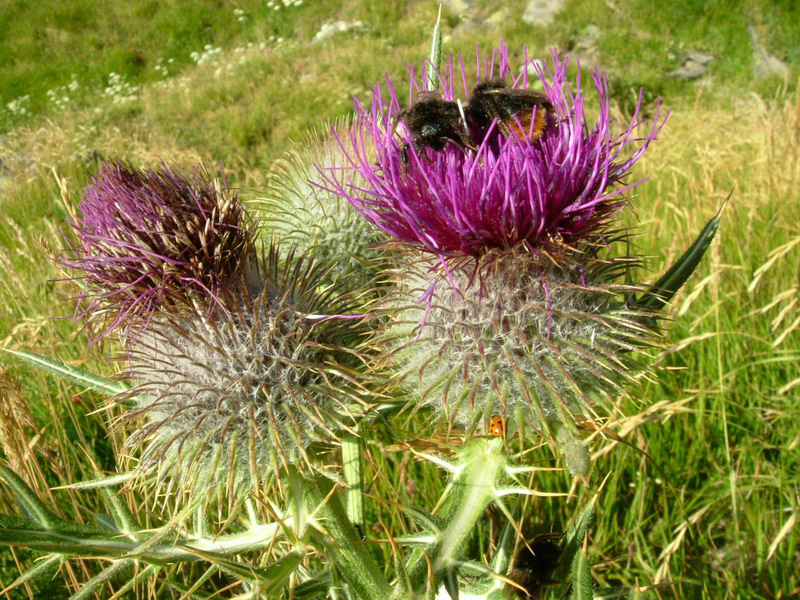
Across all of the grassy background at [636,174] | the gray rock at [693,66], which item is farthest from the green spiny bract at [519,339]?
the gray rock at [693,66]

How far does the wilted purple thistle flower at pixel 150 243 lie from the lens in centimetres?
187

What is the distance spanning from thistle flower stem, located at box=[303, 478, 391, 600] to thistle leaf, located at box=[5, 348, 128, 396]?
30.1 inches

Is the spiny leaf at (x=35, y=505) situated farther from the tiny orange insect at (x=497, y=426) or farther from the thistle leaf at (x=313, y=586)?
the tiny orange insect at (x=497, y=426)

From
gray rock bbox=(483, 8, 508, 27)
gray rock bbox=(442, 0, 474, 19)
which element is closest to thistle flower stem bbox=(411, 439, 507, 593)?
gray rock bbox=(483, 8, 508, 27)

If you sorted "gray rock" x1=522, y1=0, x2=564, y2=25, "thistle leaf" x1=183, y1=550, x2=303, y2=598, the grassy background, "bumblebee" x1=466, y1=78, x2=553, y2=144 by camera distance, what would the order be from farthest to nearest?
1. "gray rock" x1=522, y1=0, x2=564, y2=25
2. the grassy background
3. "bumblebee" x1=466, y1=78, x2=553, y2=144
4. "thistle leaf" x1=183, y1=550, x2=303, y2=598

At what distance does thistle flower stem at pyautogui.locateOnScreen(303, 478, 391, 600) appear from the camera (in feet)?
6.06

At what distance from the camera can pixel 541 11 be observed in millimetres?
19453

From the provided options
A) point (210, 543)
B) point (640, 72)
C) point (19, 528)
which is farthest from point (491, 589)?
point (640, 72)

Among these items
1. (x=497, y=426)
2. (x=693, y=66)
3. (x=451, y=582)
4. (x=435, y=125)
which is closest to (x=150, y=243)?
(x=435, y=125)

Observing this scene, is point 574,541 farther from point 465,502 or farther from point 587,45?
point 587,45

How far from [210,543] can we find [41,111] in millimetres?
21187

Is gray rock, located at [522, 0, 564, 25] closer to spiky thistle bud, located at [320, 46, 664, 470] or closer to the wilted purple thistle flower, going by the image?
spiky thistle bud, located at [320, 46, 664, 470]

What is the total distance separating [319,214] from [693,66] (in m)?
17.2

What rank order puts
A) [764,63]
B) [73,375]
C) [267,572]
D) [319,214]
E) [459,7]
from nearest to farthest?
1. [267,572]
2. [73,375]
3. [319,214]
4. [764,63]
5. [459,7]
